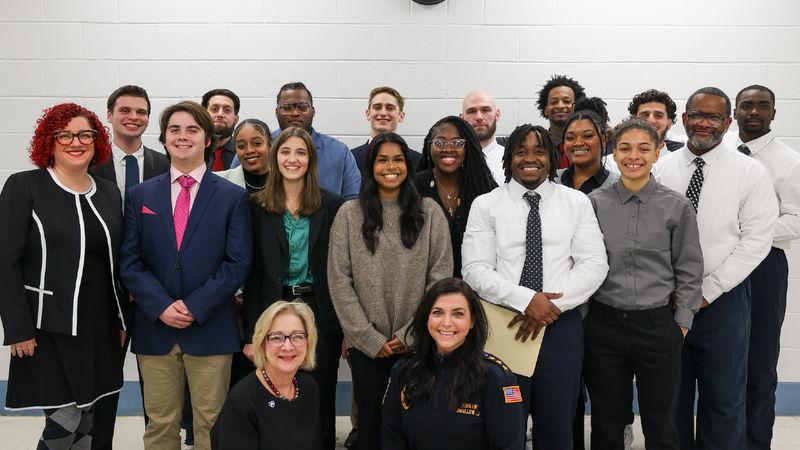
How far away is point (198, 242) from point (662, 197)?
5.88 ft

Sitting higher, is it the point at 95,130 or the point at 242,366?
the point at 95,130

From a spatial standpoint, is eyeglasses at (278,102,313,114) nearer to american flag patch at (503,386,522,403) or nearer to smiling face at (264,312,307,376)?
smiling face at (264,312,307,376)

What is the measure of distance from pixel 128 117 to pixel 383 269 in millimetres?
1474

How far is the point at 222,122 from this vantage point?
3.84 meters

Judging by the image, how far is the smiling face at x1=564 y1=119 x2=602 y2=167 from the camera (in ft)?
10.1

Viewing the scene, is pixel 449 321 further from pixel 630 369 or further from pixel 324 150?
pixel 324 150

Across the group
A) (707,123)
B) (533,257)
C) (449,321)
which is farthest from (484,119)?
(449,321)

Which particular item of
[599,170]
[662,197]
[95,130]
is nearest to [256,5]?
→ [95,130]

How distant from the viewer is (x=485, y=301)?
2820mm

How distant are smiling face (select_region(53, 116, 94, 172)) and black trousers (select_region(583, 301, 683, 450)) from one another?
2.00m

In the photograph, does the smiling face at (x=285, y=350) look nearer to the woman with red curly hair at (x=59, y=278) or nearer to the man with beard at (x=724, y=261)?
the woman with red curly hair at (x=59, y=278)

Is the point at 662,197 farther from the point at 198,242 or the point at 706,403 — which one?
the point at 198,242

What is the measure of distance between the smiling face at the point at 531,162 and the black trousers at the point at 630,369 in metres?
0.53

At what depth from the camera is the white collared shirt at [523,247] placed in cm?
271
